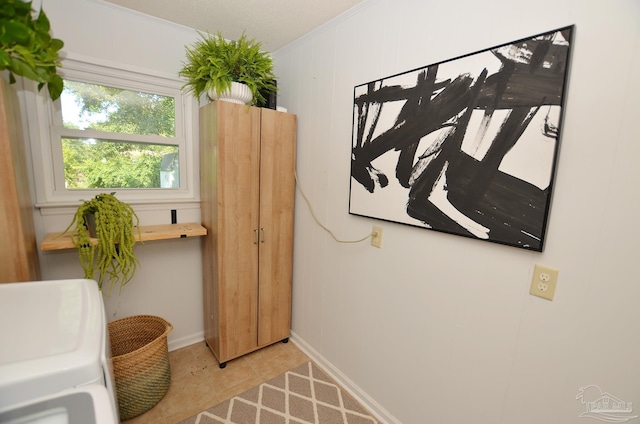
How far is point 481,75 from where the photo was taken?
46.1 inches

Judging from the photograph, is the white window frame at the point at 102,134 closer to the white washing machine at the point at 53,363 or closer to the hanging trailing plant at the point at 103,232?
the hanging trailing plant at the point at 103,232

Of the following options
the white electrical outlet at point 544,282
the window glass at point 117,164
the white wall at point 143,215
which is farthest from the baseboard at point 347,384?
the window glass at point 117,164

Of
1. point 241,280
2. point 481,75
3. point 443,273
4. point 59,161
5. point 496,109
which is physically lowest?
point 241,280

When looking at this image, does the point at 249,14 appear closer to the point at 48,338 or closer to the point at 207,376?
the point at 48,338

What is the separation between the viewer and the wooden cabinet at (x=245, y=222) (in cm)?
189

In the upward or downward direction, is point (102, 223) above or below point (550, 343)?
above

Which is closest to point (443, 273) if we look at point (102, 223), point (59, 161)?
point (102, 223)

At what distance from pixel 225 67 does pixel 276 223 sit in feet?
3.68

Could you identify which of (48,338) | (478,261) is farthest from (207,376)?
(478,261)

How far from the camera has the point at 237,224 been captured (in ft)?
6.51

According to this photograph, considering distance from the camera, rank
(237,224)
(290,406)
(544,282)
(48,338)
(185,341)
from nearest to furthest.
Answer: (48,338) < (544,282) < (290,406) < (237,224) < (185,341)

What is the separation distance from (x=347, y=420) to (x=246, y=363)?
2.83 feet

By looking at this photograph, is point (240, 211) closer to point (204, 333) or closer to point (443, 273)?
point (204, 333)

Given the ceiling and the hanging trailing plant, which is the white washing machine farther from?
the ceiling
